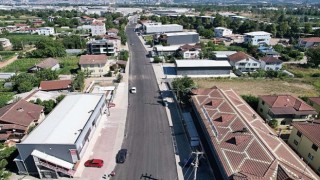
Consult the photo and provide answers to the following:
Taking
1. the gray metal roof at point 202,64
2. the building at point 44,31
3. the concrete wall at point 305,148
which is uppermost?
the building at point 44,31

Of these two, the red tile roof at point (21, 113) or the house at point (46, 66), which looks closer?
the red tile roof at point (21, 113)

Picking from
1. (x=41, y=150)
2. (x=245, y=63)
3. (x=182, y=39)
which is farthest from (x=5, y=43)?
(x=245, y=63)

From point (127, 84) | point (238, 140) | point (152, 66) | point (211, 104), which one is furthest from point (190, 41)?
point (238, 140)

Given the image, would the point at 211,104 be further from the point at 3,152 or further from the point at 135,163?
the point at 3,152

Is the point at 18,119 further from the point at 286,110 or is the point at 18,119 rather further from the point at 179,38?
the point at 179,38

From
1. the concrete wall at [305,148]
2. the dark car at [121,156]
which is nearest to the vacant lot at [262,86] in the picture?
the concrete wall at [305,148]

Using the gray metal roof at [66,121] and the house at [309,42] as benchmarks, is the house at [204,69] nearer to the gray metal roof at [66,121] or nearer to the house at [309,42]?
the gray metal roof at [66,121]

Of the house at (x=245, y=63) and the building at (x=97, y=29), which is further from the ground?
the building at (x=97, y=29)
